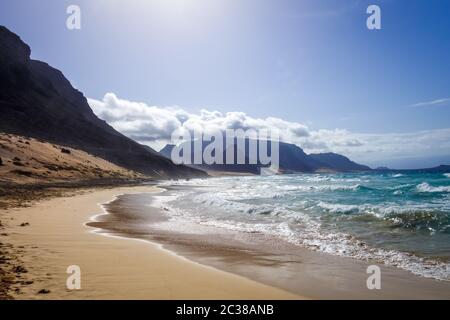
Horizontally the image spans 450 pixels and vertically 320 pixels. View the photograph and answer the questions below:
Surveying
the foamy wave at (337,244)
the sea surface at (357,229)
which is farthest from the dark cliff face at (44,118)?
the foamy wave at (337,244)

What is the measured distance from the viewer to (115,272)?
727 centimetres

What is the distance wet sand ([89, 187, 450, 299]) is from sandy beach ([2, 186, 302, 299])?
0.66 m

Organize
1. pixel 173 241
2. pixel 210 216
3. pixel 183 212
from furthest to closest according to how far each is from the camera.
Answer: pixel 183 212 → pixel 210 216 → pixel 173 241

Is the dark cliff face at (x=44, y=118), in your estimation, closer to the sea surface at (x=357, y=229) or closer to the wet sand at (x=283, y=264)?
the sea surface at (x=357, y=229)

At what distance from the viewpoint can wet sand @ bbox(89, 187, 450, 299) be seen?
6867 millimetres

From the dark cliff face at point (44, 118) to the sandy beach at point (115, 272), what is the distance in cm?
7652

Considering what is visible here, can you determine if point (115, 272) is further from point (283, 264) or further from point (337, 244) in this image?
point (337, 244)

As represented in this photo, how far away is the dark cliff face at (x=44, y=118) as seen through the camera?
86562 millimetres

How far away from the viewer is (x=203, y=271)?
7.84m

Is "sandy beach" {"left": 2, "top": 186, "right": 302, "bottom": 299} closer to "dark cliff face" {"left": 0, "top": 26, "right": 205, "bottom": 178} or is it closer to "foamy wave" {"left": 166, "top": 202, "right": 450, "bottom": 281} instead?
"foamy wave" {"left": 166, "top": 202, "right": 450, "bottom": 281}
